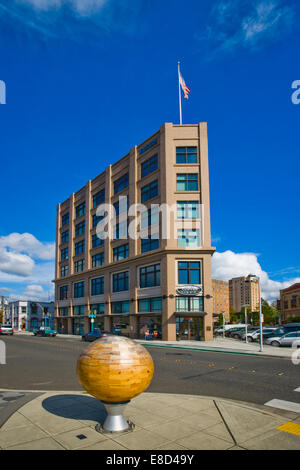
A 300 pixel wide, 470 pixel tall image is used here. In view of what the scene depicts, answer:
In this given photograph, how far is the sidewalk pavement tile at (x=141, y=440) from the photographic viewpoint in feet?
18.6

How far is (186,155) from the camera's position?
40.1 m

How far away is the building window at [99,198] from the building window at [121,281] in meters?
12.9

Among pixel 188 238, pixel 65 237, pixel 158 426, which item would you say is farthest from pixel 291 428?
pixel 65 237

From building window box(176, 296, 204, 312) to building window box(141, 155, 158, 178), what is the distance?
645 inches

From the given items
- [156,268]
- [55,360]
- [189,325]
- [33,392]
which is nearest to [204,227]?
[156,268]

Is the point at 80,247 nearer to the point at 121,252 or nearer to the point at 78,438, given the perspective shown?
the point at 121,252

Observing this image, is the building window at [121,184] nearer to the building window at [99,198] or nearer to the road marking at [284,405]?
the building window at [99,198]

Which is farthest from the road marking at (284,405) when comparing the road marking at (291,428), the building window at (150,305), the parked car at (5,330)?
the parked car at (5,330)

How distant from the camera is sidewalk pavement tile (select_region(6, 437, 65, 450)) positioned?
5645 mm

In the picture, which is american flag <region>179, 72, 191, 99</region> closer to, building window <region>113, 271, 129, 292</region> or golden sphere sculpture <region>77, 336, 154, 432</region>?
building window <region>113, 271, 129, 292</region>

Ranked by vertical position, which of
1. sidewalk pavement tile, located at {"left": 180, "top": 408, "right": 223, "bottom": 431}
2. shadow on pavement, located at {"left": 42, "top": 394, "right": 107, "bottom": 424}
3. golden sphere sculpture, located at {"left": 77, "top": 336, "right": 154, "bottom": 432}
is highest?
golden sphere sculpture, located at {"left": 77, "top": 336, "right": 154, "bottom": 432}

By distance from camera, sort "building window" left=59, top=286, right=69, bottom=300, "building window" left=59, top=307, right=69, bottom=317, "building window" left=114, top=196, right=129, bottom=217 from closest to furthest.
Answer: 1. "building window" left=114, top=196, right=129, bottom=217
2. "building window" left=59, top=307, right=69, bottom=317
3. "building window" left=59, top=286, right=69, bottom=300

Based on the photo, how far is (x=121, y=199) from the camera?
4791 cm

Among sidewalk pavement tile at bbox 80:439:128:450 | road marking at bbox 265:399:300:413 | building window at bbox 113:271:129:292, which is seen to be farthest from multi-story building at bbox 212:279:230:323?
sidewalk pavement tile at bbox 80:439:128:450
